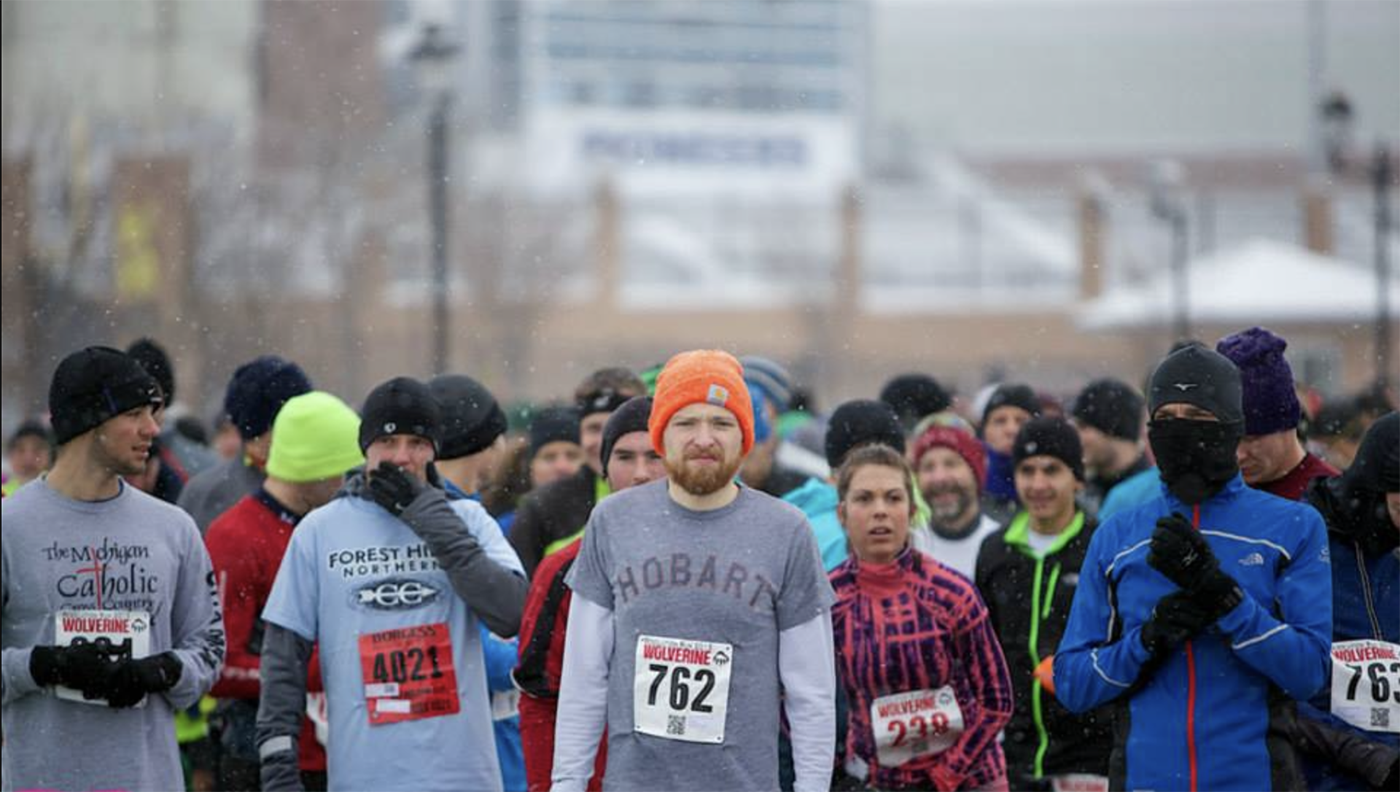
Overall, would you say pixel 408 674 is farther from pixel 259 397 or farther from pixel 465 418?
pixel 259 397

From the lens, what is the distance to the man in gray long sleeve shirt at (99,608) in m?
6.18

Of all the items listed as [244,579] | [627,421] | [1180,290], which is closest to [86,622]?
[244,579]

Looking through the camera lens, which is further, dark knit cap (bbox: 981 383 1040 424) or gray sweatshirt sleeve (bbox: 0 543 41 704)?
dark knit cap (bbox: 981 383 1040 424)

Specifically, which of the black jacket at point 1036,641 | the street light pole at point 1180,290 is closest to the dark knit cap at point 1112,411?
the black jacket at point 1036,641

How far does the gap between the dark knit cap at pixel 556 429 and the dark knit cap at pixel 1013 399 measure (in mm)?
2197

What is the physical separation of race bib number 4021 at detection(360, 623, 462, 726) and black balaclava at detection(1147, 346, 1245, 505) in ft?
7.61

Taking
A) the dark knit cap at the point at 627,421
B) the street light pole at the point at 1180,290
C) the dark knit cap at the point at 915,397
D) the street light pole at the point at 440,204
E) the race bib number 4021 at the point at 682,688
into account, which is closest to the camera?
the race bib number 4021 at the point at 682,688

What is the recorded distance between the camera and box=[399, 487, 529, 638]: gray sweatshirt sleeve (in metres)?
6.29

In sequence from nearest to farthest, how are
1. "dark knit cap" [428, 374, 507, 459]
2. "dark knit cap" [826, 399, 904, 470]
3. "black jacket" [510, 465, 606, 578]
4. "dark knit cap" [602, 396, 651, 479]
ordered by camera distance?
"dark knit cap" [602, 396, 651, 479] → "dark knit cap" [428, 374, 507, 459] → "black jacket" [510, 465, 606, 578] → "dark knit cap" [826, 399, 904, 470]

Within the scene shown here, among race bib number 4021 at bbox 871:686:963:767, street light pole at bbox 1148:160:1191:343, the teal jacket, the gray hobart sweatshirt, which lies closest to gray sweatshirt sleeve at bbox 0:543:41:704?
the gray hobart sweatshirt

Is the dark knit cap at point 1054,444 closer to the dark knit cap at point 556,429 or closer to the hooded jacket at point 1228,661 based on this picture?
the dark knit cap at point 556,429

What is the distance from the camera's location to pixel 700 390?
551 cm

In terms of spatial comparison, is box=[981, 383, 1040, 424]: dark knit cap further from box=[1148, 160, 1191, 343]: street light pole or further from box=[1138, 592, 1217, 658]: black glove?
box=[1148, 160, 1191, 343]: street light pole

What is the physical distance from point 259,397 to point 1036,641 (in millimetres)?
3114
